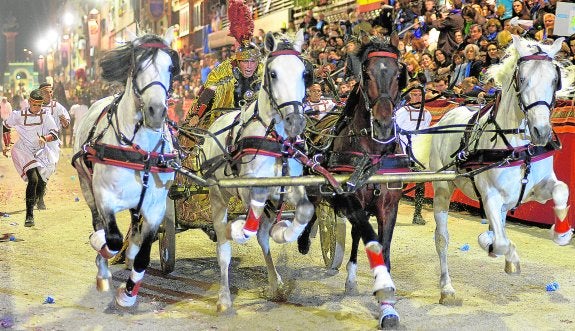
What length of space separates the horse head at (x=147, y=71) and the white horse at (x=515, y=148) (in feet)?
8.78

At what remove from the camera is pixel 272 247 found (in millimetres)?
10656

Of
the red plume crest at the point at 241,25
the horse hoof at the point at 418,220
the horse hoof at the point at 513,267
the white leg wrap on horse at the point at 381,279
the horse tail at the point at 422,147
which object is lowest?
the horse hoof at the point at 418,220

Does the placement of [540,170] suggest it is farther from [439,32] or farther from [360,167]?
[439,32]

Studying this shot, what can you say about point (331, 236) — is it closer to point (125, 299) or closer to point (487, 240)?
point (487, 240)

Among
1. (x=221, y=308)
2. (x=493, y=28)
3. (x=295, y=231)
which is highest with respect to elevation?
(x=493, y=28)

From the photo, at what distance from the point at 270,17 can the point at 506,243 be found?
2427 cm

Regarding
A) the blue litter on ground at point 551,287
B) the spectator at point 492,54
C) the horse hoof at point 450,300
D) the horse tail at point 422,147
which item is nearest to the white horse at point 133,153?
the horse hoof at point 450,300

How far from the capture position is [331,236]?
9008mm

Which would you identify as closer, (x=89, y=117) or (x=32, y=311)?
(x=32, y=311)

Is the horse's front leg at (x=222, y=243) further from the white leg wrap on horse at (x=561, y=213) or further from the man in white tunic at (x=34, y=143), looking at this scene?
the man in white tunic at (x=34, y=143)

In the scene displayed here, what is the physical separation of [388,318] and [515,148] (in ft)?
5.87

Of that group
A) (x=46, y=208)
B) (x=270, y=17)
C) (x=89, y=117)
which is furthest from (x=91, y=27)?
(x=89, y=117)

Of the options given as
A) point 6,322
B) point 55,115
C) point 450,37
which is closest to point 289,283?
point 6,322

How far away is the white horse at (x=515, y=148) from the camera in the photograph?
21.2ft
